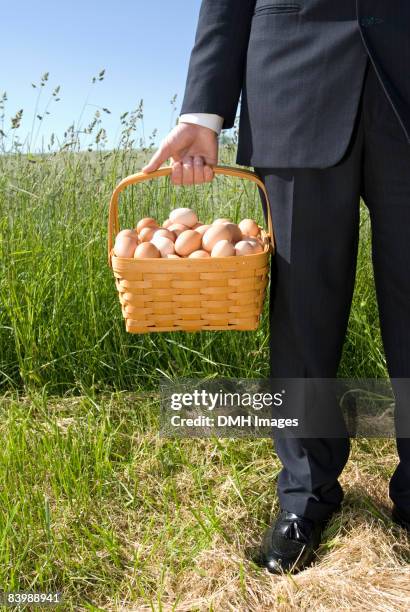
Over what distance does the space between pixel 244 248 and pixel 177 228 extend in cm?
26

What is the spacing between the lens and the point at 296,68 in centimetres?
154

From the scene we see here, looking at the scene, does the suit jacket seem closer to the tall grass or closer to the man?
the man

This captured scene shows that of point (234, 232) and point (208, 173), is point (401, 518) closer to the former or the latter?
point (234, 232)

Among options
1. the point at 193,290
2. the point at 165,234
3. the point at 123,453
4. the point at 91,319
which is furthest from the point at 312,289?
the point at 91,319

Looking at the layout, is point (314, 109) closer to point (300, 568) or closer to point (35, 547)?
point (300, 568)

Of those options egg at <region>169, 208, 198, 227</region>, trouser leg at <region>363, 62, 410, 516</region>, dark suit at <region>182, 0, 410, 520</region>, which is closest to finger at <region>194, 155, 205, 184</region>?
dark suit at <region>182, 0, 410, 520</region>

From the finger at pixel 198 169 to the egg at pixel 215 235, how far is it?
13 centimetres

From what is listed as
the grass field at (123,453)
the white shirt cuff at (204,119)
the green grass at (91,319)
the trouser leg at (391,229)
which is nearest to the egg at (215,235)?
the white shirt cuff at (204,119)

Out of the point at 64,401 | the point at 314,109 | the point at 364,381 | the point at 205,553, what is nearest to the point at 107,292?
the point at 64,401

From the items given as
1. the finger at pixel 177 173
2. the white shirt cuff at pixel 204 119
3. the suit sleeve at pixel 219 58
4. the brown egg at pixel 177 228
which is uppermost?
the suit sleeve at pixel 219 58

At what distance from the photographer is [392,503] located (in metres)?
2.06

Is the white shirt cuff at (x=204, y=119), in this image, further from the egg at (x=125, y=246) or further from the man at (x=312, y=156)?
the egg at (x=125, y=246)

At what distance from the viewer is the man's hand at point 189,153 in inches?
66.9

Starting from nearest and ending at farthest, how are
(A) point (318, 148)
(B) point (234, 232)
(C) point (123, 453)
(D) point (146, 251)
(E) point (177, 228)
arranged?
(A) point (318, 148) < (D) point (146, 251) < (B) point (234, 232) < (E) point (177, 228) < (C) point (123, 453)
